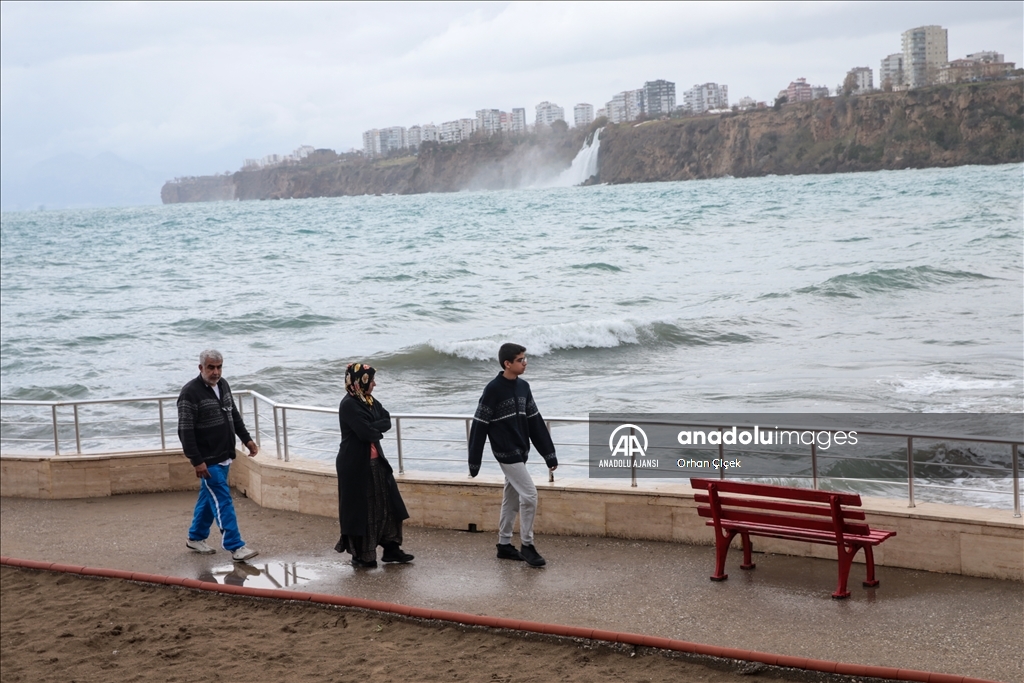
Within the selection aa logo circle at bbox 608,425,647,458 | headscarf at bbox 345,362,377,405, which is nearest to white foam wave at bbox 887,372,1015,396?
aa logo circle at bbox 608,425,647,458

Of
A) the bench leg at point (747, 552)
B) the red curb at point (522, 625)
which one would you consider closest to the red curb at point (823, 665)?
the red curb at point (522, 625)

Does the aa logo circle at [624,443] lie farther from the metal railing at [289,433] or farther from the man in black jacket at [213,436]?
the man in black jacket at [213,436]

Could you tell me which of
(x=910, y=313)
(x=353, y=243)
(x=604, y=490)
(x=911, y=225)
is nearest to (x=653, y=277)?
(x=910, y=313)

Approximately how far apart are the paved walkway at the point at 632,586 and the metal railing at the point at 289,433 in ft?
2.19

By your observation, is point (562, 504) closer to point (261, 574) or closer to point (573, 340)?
point (261, 574)

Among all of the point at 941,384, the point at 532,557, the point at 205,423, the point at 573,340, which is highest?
the point at 205,423

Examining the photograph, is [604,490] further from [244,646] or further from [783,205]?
[783,205]

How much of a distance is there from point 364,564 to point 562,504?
1633mm

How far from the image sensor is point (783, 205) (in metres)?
74.8

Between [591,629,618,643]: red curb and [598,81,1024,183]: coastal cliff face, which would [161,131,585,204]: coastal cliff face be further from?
[591,629,618,643]: red curb

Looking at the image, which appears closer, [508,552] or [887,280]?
[508,552]

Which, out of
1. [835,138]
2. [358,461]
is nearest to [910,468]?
[358,461]

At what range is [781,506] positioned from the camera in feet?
22.2

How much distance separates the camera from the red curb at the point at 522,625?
5.30 m
